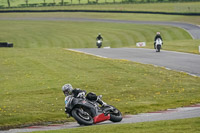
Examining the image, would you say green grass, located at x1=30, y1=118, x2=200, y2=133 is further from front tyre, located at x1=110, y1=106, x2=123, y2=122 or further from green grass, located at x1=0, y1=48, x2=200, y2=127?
green grass, located at x1=0, y1=48, x2=200, y2=127

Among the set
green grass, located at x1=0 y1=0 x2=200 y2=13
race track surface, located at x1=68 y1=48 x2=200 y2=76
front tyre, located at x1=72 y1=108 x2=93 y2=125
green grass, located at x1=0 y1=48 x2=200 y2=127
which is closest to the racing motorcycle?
front tyre, located at x1=72 y1=108 x2=93 y2=125

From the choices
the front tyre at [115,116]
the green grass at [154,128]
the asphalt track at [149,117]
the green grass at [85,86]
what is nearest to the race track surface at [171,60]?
the green grass at [85,86]

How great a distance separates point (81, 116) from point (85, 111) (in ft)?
0.89

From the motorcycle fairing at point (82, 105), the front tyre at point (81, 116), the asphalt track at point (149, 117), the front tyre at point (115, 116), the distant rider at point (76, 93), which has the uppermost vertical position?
the distant rider at point (76, 93)

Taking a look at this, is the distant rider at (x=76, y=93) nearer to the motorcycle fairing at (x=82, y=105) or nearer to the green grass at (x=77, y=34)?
the motorcycle fairing at (x=82, y=105)

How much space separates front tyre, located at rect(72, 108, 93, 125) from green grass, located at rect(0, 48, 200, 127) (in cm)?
207

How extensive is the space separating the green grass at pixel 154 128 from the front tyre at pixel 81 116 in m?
0.58

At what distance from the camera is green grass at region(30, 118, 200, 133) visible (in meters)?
11.1

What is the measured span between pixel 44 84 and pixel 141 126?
34.3 ft

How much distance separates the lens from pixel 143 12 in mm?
84750

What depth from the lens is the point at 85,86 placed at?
827 inches

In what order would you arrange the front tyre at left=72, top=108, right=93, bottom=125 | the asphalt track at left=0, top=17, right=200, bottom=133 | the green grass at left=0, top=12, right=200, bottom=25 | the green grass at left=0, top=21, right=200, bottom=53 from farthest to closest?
the green grass at left=0, top=12, right=200, bottom=25 → the green grass at left=0, top=21, right=200, bottom=53 → the asphalt track at left=0, top=17, right=200, bottom=133 → the front tyre at left=72, top=108, right=93, bottom=125

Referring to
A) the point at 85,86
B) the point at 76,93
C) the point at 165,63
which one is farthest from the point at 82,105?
the point at 165,63

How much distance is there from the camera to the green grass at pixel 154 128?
11.1 m
